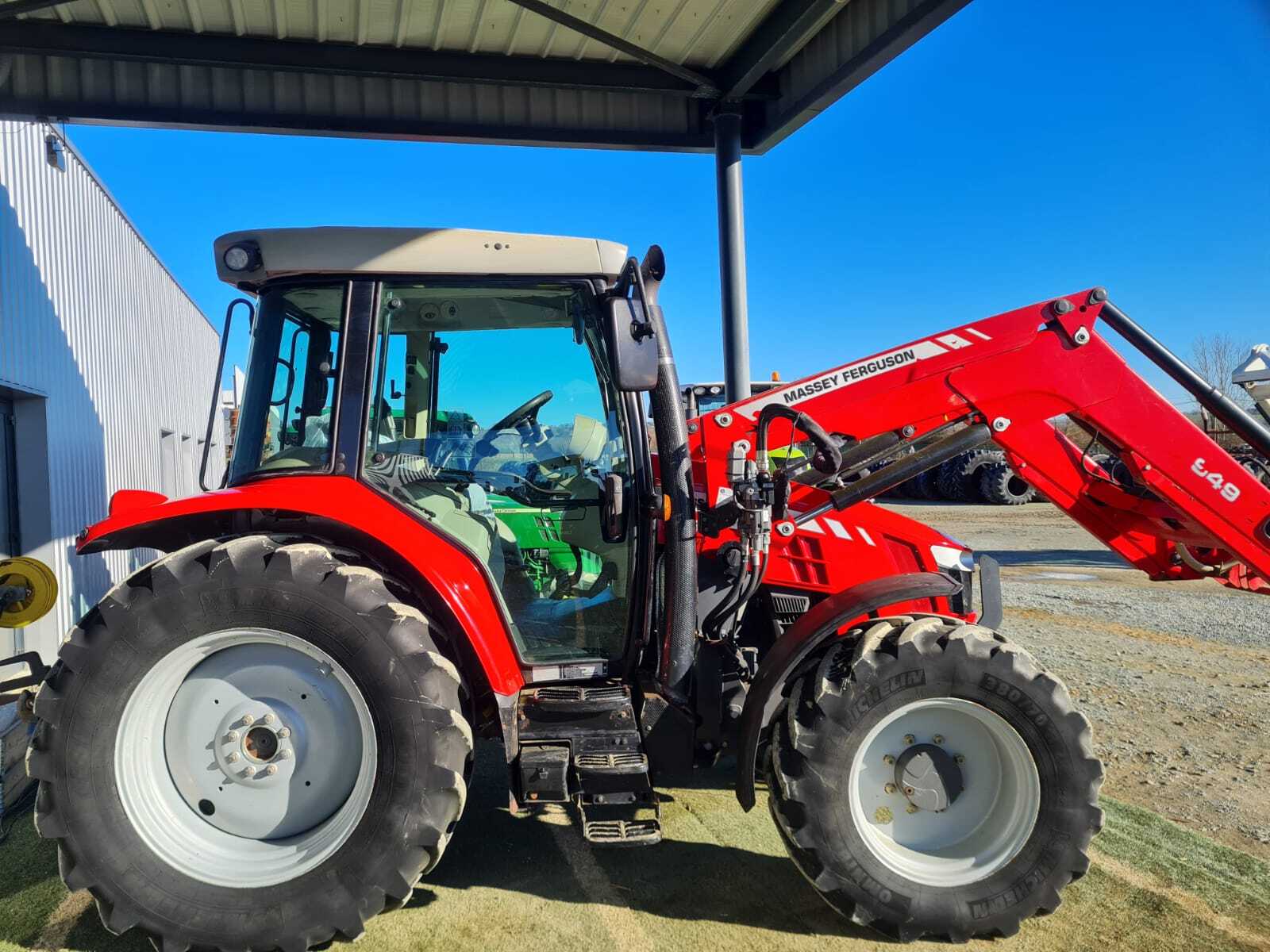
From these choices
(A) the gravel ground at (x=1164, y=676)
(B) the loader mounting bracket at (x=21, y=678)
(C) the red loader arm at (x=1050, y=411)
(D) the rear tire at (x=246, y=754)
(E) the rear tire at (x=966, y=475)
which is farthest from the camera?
(E) the rear tire at (x=966, y=475)

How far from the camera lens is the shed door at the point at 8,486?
6.25 m

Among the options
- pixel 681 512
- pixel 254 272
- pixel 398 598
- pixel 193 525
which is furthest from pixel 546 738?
pixel 254 272

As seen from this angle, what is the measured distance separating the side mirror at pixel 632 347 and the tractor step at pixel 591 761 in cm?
118

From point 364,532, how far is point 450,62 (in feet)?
14.8

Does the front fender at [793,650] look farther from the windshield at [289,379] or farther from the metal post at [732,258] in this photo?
the metal post at [732,258]

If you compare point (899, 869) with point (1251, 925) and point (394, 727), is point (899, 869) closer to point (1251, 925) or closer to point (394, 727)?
point (1251, 925)

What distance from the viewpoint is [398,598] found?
293 centimetres

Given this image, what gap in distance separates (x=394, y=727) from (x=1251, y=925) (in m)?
2.97

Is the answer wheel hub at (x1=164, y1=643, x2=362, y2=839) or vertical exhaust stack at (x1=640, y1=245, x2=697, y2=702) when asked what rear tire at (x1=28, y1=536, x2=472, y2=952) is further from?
vertical exhaust stack at (x1=640, y1=245, x2=697, y2=702)

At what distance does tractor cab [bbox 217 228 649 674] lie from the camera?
3105mm

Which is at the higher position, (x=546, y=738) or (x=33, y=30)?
(x=33, y=30)

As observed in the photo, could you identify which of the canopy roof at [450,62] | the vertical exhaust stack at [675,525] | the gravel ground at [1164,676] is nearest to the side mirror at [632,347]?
the vertical exhaust stack at [675,525]

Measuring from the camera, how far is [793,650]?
3.04 m

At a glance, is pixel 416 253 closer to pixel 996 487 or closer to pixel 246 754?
pixel 246 754
